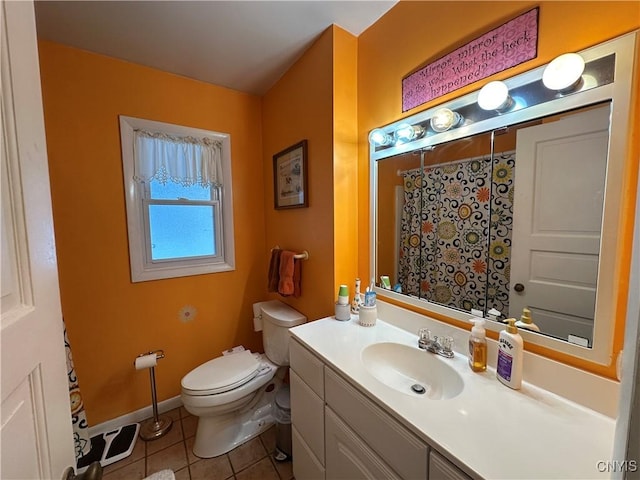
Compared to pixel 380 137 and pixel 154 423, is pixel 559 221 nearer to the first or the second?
pixel 380 137

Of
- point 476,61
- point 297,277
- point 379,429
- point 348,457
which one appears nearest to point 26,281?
point 379,429

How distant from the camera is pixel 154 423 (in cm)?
171

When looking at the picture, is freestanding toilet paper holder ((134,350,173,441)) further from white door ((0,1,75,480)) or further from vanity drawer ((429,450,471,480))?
vanity drawer ((429,450,471,480))

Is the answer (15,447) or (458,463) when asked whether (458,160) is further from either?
(15,447)

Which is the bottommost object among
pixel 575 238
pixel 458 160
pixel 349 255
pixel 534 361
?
pixel 534 361

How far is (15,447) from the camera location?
40 centimetres

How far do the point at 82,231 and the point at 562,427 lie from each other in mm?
2257

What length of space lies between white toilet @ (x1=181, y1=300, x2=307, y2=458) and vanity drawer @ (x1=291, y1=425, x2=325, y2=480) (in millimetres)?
399

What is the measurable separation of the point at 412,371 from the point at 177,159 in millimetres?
1880

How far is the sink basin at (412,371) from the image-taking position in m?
0.95

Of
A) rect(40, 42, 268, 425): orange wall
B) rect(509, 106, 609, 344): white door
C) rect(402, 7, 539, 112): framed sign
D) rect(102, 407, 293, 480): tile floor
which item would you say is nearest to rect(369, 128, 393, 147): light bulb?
rect(402, 7, 539, 112): framed sign

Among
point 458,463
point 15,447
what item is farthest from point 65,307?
point 458,463

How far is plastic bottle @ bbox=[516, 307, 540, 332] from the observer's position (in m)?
0.85

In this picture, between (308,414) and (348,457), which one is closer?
(348,457)
